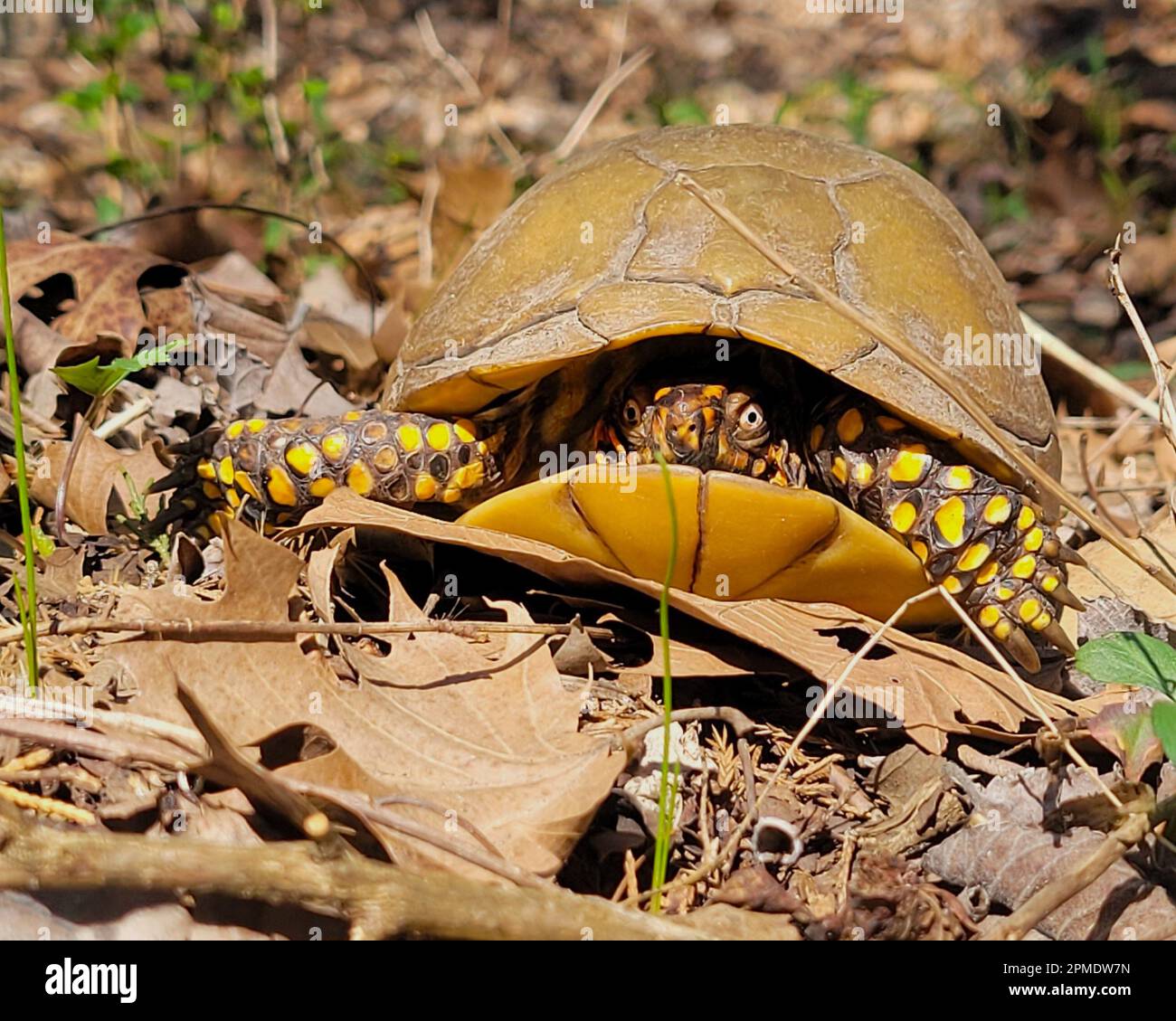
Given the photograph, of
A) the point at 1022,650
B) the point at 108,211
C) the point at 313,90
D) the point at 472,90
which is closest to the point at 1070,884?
the point at 1022,650

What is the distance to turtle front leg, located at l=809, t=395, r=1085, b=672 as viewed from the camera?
2.83m

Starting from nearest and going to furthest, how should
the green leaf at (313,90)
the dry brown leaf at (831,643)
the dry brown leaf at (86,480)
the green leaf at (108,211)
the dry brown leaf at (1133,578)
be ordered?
the dry brown leaf at (831,643) < the dry brown leaf at (86,480) < the dry brown leaf at (1133,578) < the green leaf at (108,211) < the green leaf at (313,90)

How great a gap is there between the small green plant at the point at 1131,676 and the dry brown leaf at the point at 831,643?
0.19 metres

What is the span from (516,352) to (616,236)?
426mm

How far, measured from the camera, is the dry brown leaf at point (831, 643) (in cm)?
245

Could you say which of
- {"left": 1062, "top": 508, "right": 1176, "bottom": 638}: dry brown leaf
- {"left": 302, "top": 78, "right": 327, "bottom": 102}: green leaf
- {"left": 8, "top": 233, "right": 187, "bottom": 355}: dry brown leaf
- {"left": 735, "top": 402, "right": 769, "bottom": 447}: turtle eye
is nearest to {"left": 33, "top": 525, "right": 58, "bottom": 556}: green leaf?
{"left": 8, "top": 233, "right": 187, "bottom": 355}: dry brown leaf

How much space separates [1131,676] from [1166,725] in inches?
8.8

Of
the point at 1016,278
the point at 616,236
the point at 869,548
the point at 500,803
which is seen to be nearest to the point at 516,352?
the point at 616,236

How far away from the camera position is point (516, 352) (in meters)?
2.86

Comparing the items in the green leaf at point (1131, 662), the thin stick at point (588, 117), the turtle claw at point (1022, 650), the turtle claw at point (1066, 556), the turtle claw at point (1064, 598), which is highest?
the thin stick at point (588, 117)

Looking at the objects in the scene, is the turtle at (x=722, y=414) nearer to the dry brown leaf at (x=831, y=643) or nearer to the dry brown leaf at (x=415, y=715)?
the dry brown leaf at (x=831, y=643)

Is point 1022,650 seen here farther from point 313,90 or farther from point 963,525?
point 313,90

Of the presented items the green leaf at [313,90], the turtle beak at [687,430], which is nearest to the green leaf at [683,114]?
the green leaf at [313,90]

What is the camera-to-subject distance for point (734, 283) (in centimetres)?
281
